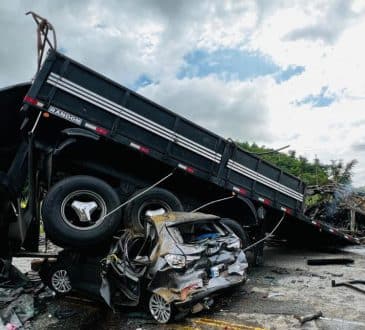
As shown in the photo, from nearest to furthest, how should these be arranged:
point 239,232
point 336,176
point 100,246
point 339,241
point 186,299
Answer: point 186,299
point 100,246
point 239,232
point 339,241
point 336,176

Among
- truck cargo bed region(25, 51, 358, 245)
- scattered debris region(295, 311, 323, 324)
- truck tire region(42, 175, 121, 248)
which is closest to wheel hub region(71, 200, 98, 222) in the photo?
truck tire region(42, 175, 121, 248)

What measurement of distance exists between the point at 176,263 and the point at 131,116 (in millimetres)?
2602

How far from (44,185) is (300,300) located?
4.66 m

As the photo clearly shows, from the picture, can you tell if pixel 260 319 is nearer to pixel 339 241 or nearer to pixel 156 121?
pixel 156 121

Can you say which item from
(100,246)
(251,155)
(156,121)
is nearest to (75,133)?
(156,121)

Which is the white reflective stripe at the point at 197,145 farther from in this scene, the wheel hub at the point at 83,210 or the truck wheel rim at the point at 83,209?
the wheel hub at the point at 83,210

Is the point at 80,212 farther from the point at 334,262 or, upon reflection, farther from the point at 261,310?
the point at 334,262

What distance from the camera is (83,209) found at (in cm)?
545

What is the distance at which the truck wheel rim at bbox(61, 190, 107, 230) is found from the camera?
5.41 m

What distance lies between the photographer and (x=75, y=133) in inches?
212

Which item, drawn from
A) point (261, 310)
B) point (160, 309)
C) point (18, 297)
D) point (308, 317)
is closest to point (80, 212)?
point (18, 297)

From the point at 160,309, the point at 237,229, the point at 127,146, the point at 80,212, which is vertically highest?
the point at 127,146

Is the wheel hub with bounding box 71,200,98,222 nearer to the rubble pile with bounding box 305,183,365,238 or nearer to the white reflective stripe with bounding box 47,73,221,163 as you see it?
the white reflective stripe with bounding box 47,73,221,163

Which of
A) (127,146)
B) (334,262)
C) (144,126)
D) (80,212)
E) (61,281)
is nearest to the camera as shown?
(80,212)
